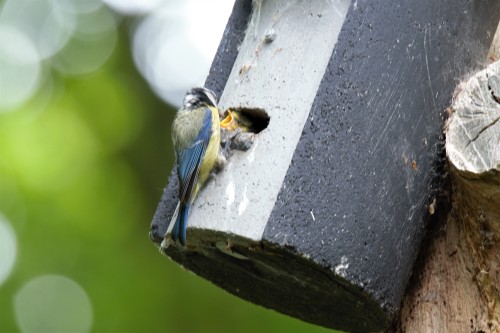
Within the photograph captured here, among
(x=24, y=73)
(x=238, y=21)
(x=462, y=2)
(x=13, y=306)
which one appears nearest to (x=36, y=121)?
(x=24, y=73)

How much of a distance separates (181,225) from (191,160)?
1.45 ft

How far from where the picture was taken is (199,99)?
448 centimetres

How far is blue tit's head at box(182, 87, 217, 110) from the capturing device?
439 centimetres

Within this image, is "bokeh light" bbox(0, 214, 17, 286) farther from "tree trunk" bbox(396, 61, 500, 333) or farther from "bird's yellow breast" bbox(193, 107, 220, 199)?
"tree trunk" bbox(396, 61, 500, 333)

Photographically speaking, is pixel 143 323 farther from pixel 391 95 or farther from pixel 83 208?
pixel 391 95

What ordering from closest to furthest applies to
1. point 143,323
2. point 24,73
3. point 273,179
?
point 273,179
point 143,323
point 24,73

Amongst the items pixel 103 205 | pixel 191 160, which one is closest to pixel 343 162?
pixel 191 160

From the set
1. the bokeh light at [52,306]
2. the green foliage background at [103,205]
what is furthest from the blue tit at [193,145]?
the bokeh light at [52,306]

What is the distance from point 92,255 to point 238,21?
3765mm

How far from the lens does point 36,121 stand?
7.82 metres

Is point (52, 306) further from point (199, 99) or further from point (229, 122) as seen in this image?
point (229, 122)

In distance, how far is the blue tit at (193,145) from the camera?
3.92m

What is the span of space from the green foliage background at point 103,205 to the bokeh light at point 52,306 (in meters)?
0.07

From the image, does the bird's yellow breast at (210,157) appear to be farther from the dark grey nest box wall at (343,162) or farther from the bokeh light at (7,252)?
the bokeh light at (7,252)
